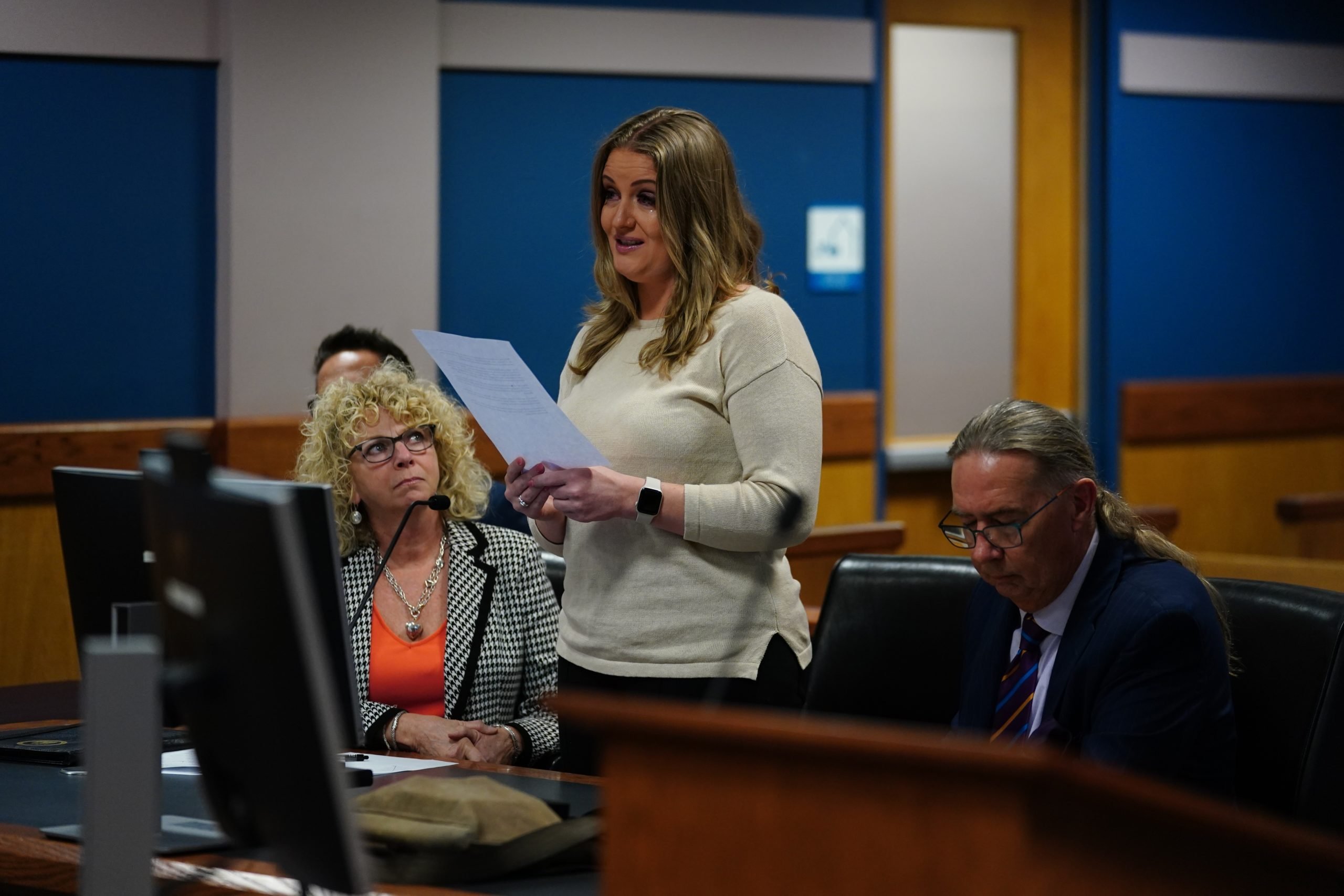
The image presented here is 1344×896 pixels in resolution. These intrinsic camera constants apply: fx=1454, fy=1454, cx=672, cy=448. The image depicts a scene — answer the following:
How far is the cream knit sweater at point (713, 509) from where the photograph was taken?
6.59 ft

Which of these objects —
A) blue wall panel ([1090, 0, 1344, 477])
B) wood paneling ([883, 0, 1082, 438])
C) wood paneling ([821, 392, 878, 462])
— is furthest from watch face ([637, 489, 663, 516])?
blue wall panel ([1090, 0, 1344, 477])

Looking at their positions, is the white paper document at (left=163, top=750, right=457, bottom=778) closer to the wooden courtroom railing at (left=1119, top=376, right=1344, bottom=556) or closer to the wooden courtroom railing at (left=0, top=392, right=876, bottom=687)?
the wooden courtroom railing at (left=0, top=392, right=876, bottom=687)

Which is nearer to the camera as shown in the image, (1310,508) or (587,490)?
(587,490)

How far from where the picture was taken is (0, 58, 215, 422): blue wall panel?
13.5ft

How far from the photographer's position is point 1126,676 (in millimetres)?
1740

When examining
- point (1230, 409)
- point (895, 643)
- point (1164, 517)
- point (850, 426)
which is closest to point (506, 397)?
point (895, 643)

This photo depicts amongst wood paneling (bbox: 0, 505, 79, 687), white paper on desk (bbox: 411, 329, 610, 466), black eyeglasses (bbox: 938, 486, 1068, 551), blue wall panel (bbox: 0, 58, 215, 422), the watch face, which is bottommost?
wood paneling (bbox: 0, 505, 79, 687)

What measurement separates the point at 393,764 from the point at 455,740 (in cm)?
25

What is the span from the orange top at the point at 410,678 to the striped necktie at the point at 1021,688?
89cm

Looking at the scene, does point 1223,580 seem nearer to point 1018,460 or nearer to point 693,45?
point 1018,460

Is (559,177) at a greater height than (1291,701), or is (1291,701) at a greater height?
(559,177)

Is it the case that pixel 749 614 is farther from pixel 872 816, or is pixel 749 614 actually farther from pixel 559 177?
pixel 559 177

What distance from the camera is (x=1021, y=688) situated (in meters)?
1.93

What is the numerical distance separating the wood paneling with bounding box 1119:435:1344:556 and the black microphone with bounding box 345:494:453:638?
12.7ft
